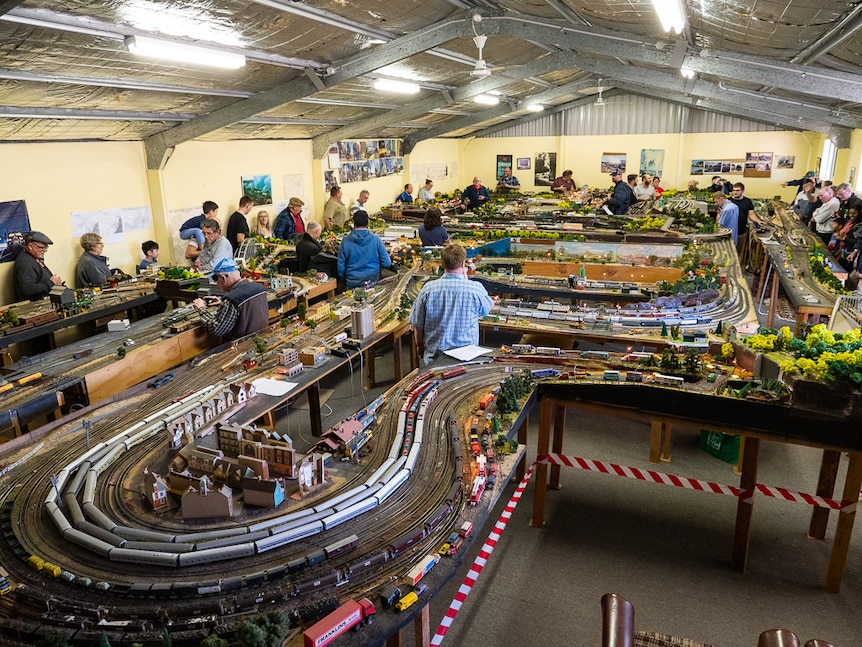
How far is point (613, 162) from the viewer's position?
2658cm

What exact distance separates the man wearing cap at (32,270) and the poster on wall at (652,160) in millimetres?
23069

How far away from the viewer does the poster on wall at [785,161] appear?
2402 cm

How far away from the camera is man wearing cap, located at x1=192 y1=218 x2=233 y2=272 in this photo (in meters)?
10.5

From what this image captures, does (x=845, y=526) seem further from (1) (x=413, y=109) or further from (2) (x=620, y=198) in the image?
(1) (x=413, y=109)

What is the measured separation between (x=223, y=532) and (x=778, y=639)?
9.81ft

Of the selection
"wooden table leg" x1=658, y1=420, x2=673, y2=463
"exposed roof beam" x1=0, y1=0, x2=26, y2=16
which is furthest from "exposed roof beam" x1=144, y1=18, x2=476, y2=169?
"wooden table leg" x1=658, y1=420, x2=673, y2=463

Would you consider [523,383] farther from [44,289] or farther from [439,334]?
[44,289]

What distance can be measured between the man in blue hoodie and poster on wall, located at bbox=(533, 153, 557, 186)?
18.9 meters

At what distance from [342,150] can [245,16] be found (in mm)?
11753

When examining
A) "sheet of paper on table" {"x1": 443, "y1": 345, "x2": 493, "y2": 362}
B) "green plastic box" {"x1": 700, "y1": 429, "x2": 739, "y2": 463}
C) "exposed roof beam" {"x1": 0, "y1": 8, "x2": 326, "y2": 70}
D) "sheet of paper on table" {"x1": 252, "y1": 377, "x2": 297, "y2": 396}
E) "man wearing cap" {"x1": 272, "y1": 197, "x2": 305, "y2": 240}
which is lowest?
"green plastic box" {"x1": 700, "y1": 429, "x2": 739, "y2": 463}

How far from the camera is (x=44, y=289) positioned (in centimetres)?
975

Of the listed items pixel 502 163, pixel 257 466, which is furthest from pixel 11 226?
pixel 502 163

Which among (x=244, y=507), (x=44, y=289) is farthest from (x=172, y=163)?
(x=244, y=507)

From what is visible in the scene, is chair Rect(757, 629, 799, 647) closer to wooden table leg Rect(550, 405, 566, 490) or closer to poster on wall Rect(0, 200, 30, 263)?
wooden table leg Rect(550, 405, 566, 490)
